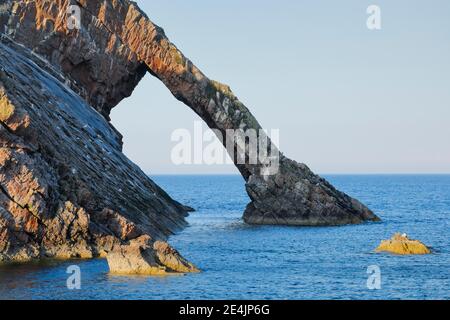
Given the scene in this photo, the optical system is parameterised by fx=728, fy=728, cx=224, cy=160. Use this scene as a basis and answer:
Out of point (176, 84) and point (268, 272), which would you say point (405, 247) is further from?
point (176, 84)

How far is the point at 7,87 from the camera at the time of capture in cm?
7325

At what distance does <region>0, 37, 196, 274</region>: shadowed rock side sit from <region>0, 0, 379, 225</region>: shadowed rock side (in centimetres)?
2337

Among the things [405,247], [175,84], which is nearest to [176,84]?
[175,84]

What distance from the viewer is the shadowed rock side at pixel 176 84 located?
4387 inches

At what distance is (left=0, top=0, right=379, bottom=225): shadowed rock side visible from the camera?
111 m

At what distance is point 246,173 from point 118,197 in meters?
39.7

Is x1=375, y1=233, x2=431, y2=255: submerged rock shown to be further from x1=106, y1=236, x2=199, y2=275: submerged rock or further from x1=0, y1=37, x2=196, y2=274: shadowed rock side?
x1=106, y1=236, x2=199, y2=275: submerged rock

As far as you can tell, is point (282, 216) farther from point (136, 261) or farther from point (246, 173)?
point (136, 261)

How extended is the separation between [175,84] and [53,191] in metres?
48.5

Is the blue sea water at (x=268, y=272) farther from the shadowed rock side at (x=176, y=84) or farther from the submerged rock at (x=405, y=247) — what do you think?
the shadowed rock side at (x=176, y=84)

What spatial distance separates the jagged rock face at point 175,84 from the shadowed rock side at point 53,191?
23399 millimetres

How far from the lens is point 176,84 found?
373 feet
